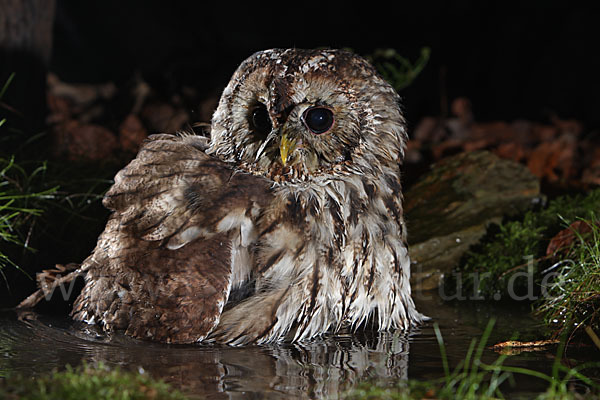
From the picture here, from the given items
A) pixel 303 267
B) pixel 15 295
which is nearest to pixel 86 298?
pixel 15 295

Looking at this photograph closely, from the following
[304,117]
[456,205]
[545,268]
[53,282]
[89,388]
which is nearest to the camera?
[89,388]

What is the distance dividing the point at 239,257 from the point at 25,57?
3.43 metres

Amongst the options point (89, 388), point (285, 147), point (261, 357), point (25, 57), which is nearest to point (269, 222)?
point (285, 147)

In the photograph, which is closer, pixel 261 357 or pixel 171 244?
pixel 261 357

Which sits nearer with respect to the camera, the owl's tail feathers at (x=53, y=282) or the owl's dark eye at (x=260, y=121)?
the owl's dark eye at (x=260, y=121)

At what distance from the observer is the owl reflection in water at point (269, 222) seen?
121 inches

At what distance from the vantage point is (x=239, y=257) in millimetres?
3186

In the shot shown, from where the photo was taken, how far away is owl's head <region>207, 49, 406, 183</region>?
305 cm

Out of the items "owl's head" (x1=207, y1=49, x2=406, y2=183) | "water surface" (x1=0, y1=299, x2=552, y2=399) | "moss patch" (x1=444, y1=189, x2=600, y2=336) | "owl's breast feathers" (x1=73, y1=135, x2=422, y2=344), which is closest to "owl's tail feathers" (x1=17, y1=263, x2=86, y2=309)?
"water surface" (x1=0, y1=299, x2=552, y2=399)

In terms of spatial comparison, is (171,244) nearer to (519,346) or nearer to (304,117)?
(304,117)

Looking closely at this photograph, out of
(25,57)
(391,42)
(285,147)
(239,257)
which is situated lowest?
(239,257)

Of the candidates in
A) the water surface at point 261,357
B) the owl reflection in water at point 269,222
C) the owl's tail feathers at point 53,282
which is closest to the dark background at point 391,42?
the owl's tail feathers at point 53,282

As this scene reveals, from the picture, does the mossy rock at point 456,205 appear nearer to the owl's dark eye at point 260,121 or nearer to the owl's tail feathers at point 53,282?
the owl's dark eye at point 260,121

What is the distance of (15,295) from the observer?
4023 millimetres
